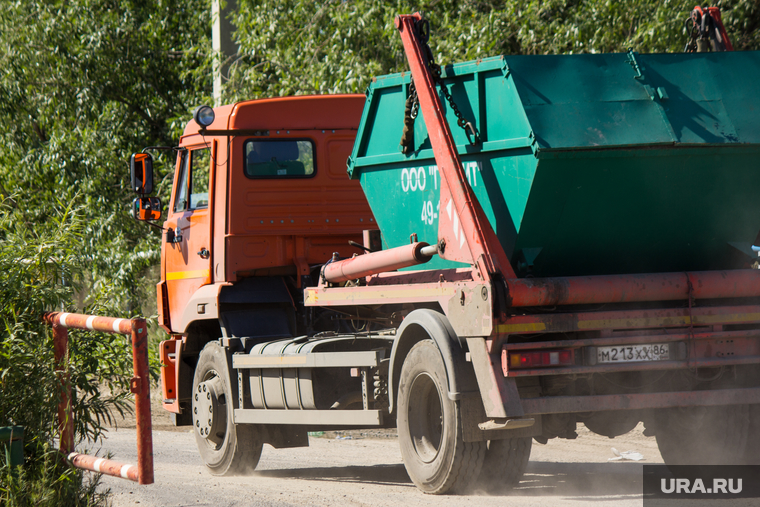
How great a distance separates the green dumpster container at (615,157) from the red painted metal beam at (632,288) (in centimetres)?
45

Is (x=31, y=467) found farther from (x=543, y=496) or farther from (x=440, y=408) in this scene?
(x=543, y=496)

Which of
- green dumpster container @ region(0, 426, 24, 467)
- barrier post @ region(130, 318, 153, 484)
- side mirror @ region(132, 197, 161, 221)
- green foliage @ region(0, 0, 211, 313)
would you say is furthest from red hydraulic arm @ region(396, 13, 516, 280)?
green foliage @ region(0, 0, 211, 313)

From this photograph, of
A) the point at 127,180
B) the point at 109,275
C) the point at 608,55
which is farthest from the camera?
the point at 127,180

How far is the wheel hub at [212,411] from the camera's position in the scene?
27.6ft

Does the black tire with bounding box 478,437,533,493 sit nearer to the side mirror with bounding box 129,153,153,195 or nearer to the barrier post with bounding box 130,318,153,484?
the barrier post with bounding box 130,318,153,484

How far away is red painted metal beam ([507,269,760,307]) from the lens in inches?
220

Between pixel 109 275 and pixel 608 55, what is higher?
pixel 608 55

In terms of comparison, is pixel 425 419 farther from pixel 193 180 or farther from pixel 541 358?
pixel 193 180

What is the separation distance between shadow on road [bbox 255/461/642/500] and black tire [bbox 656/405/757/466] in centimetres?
43

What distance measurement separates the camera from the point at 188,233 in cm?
902

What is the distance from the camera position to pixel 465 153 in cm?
643

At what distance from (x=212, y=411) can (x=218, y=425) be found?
13cm

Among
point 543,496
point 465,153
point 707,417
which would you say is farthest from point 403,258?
point 707,417

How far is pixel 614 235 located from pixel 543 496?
1.70 meters
